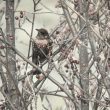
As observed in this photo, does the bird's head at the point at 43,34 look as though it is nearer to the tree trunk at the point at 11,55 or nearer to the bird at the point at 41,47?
the bird at the point at 41,47

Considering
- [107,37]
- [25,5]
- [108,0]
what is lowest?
[25,5]

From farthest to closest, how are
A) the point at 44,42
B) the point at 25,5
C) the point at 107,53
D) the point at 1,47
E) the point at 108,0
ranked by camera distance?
the point at 25,5, the point at 44,42, the point at 1,47, the point at 107,53, the point at 108,0

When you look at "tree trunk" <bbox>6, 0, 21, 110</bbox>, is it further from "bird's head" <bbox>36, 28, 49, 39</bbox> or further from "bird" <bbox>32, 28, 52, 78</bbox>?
"bird's head" <bbox>36, 28, 49, 39</bbox>

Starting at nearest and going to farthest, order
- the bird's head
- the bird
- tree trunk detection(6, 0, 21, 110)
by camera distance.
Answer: tree trunk detection(6, 0, 21, 110)
the bird
the bird's head

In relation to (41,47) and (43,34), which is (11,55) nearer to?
(41,47)

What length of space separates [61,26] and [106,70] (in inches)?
A: 31.5

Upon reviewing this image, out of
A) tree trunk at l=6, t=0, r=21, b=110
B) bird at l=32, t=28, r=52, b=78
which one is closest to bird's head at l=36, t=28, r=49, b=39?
bird at l=32, t=28, r=52, b=78

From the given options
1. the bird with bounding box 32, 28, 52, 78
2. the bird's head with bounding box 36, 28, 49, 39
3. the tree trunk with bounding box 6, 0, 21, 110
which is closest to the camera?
the tree trunk with bounding box 6, 0, 21, 110

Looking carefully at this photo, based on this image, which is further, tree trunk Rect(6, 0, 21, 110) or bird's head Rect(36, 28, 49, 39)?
bird's head Rect(36, 28, 49, 39)

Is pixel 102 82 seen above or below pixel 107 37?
below

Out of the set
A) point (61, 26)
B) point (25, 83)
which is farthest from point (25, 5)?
point (25, 83)

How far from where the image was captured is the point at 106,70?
12.7 feet

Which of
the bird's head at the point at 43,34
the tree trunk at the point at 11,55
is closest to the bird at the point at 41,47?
the bird's head at the point at 43,34

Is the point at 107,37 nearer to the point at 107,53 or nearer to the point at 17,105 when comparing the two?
the point at 107,53
